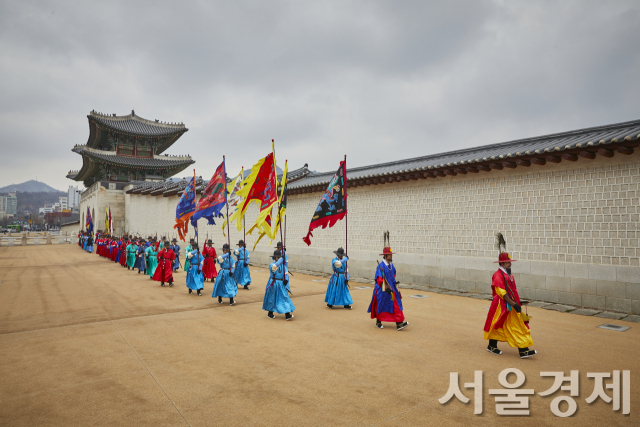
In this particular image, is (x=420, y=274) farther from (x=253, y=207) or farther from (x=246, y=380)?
(x=253, y=207)

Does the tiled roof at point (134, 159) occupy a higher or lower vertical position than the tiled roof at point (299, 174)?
higher

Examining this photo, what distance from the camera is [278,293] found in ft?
26.6

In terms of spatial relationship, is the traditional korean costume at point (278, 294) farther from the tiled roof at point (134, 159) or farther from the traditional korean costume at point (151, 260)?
the tiled roof at point (134, 159)

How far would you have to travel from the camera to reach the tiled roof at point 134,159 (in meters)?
38.8

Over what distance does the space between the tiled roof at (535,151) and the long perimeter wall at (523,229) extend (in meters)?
0.40

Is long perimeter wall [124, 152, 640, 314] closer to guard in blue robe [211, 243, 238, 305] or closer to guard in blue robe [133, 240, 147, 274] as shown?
guard in blue robe [211, 243, 238, 305]

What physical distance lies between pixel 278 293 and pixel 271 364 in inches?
119

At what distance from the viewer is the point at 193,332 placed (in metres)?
6.82

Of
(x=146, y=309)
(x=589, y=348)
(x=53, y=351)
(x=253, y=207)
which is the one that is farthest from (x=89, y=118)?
(x=589, y=348)

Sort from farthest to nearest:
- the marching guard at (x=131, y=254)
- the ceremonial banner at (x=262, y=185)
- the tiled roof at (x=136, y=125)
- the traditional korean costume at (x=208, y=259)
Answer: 1. the tiled roof at (x=136, y=125)
2. the marching guard at (x=131, y=254)
3. the traditional korean costume at (x=208, y=259)
4. the ceremonial banner at (x=262, y=185)

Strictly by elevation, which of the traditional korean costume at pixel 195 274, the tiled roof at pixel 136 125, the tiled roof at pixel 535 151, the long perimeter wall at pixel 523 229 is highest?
the tiled roof at pixel 136 125

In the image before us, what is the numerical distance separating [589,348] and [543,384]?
2072 mm

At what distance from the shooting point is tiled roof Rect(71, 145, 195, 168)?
3884cm

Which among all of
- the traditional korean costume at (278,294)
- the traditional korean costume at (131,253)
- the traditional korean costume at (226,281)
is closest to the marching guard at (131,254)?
the traditional korean costume at (131,253)
